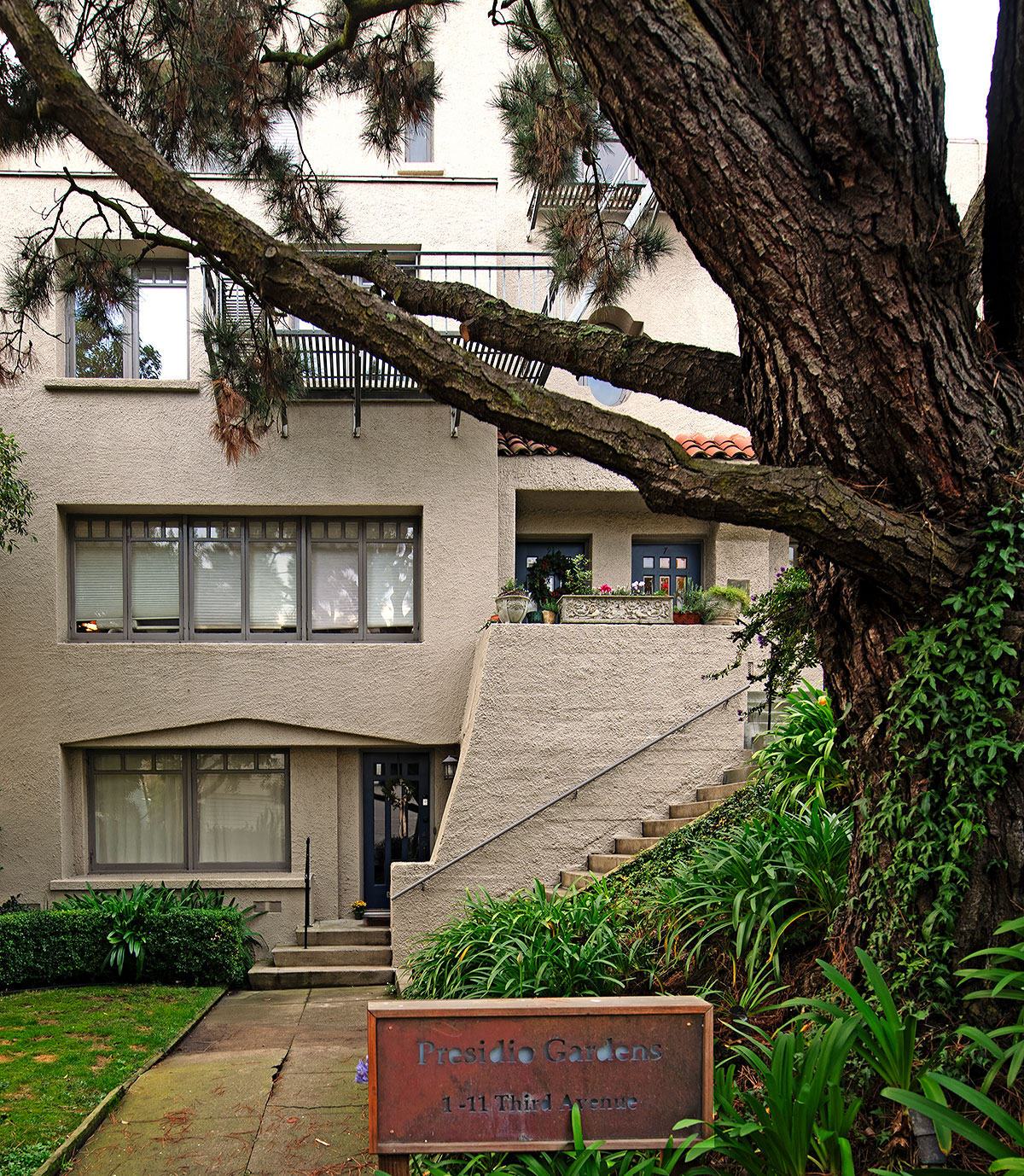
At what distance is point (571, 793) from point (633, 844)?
2.69 ft

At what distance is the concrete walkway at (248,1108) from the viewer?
16.5ft

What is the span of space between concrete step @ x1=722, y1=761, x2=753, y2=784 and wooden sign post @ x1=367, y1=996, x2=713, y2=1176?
20.2ft

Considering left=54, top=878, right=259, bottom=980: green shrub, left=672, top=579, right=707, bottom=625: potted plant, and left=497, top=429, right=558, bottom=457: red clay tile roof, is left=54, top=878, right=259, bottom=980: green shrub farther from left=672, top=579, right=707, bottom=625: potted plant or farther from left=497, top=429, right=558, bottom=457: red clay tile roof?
left=497, top=429, right=558, bottom=457: red clay tile roof

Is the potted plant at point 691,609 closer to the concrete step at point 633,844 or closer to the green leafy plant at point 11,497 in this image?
the concrete step at point 633,844

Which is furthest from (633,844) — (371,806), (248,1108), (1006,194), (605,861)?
(1006,194)

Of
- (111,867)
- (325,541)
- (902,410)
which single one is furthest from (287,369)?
(111,867)

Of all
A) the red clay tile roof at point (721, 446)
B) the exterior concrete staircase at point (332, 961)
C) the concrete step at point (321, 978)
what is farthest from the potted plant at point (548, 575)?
the concrete step at point (321, 978)

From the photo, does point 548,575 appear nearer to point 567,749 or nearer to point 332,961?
point 567,749

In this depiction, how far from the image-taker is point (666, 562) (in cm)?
1284

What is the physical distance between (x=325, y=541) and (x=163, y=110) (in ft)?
19.8

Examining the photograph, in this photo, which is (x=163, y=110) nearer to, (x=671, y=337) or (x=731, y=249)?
(x=731, y=249)

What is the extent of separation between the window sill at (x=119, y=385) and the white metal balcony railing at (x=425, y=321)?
42.2 inches

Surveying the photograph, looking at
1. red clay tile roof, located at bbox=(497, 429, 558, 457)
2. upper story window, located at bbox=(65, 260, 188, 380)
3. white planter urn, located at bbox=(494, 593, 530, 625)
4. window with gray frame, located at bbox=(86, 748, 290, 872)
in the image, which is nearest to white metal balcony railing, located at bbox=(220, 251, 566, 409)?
red clay tile roof, located at bbox=(497, 429, 558, 457)

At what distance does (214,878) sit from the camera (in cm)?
1102
